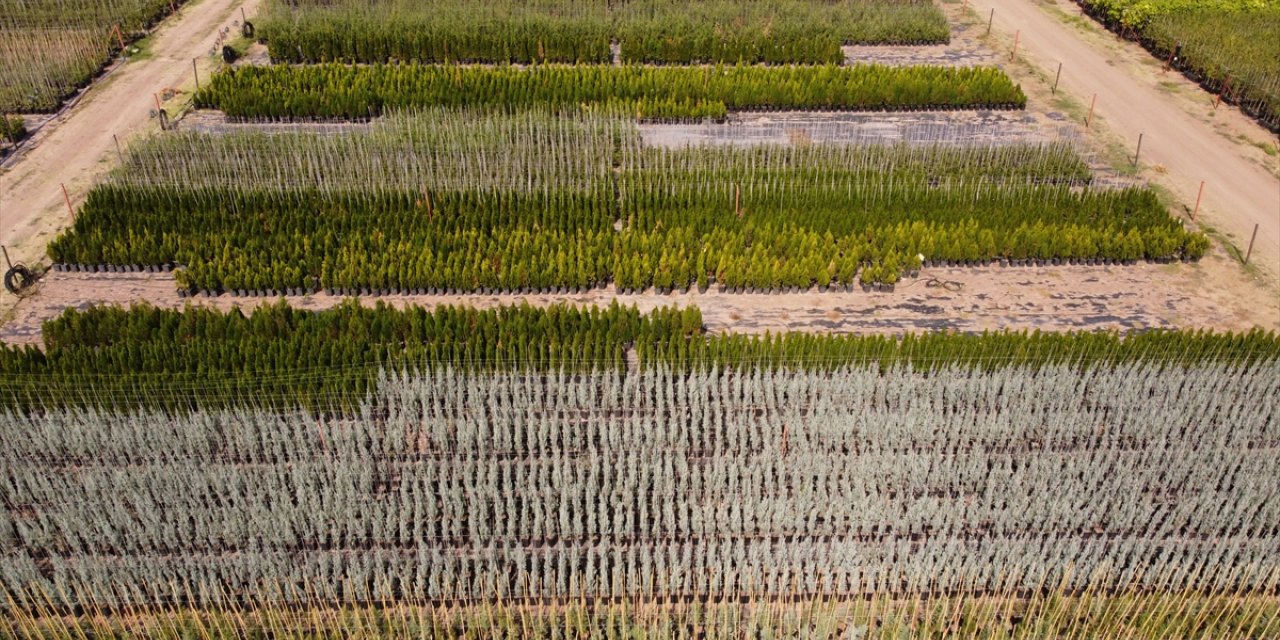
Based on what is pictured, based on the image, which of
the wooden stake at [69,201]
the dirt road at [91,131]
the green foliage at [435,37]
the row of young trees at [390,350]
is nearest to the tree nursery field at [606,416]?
the row of young trees at [390,350]

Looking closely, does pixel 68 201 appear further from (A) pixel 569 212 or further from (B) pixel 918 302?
(B) pixel 918 302

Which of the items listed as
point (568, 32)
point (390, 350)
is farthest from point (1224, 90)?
point (390, 350)

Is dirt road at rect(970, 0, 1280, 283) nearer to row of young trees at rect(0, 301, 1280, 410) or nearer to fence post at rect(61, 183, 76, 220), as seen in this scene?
row of young trees at rect(0, 301, 1280, 410)

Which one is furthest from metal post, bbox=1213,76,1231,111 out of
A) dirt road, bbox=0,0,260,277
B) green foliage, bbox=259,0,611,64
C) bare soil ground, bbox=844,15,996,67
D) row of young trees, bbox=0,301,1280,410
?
dirt road, bbox=0,0,260,277

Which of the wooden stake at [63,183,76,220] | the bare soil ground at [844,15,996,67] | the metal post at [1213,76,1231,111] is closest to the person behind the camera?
the wooden stake at [63,183,76,220]

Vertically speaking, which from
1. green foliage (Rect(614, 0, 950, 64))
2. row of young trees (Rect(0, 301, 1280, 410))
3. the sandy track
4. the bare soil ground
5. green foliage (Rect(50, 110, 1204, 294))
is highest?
green foliage (Rect(614, 0, 950, 64))

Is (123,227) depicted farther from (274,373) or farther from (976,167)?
(976,167)
